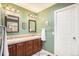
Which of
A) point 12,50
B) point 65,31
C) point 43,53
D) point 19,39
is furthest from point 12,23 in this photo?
point 65,31

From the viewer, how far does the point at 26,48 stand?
5.34 feet

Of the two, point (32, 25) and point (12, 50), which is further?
point (32, 25)

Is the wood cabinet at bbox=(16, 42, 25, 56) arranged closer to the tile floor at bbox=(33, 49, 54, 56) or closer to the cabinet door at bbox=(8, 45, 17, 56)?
the cabinet door at bbox=(8, 45, 17, 56)

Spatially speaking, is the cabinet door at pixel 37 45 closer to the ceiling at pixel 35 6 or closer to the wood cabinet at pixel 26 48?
the wood cabinet at pixel 26 48

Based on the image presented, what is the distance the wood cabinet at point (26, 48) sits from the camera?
155 cm

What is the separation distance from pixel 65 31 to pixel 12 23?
887 mm

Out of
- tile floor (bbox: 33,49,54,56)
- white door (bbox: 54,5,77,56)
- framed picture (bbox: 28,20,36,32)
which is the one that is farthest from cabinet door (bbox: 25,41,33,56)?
white door (bbox: 54,5,77,56)

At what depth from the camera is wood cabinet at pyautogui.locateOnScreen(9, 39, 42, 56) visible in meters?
1.55

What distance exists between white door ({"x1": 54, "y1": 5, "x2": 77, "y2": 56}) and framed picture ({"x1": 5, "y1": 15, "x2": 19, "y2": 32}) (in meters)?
0.65

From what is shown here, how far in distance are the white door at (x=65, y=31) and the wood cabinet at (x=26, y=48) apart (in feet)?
1.01

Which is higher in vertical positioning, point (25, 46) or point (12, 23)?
point (12, 23)

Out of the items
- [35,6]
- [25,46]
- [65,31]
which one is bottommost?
[25,46]

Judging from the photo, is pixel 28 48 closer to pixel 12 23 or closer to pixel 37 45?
pixel 37 45

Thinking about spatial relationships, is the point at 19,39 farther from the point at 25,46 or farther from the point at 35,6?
the point at 35,6
